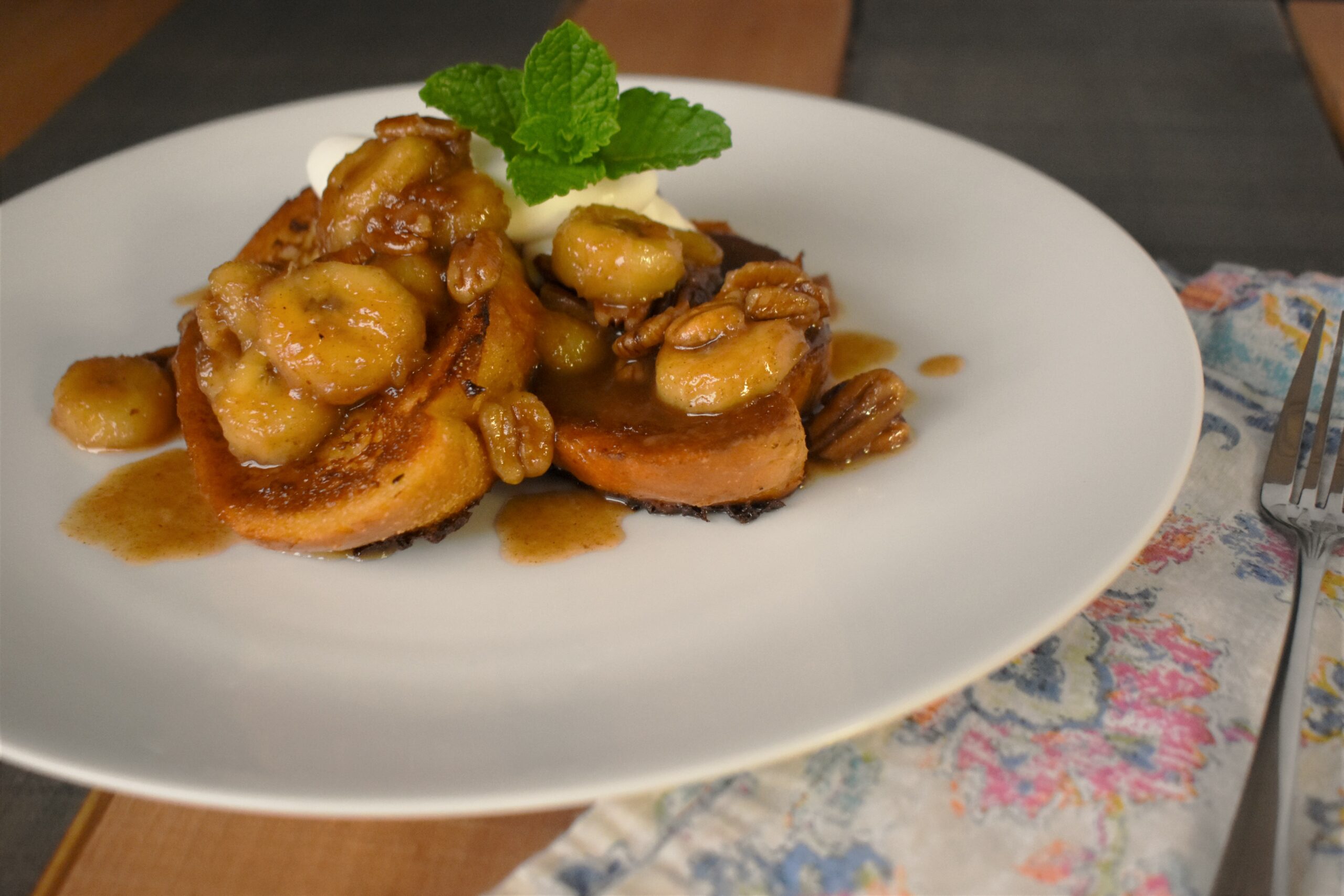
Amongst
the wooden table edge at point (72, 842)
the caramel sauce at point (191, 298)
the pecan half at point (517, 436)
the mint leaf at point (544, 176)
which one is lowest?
the wooden table edge at point (72, 842)

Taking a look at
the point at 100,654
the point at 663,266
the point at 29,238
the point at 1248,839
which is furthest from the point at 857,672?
the point at 29,238

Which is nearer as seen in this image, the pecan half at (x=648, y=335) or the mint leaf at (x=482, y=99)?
the pecan half at (x=648, y=335)

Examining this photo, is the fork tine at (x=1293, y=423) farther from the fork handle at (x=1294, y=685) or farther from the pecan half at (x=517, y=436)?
the pecan half at (x=517, y=436)

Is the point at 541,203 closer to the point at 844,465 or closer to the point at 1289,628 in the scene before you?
the point at 844,465

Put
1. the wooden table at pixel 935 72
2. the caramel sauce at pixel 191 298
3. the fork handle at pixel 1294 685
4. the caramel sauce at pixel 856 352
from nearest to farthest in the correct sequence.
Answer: the fork handle at pixel 1294 685 < the caramel sauce at pixel 856 352 < the caramel sauce at pixel 191 298 < the wooden table at pixel 935 72

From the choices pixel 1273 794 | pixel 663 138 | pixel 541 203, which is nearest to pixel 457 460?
pixel 541 203

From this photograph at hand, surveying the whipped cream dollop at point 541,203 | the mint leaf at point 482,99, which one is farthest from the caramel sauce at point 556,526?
the mint leaf at point 482,99
